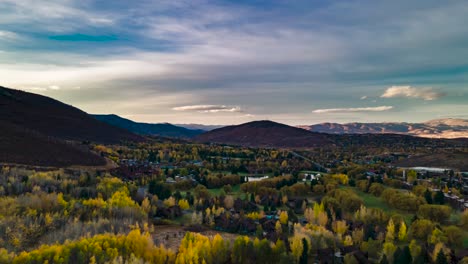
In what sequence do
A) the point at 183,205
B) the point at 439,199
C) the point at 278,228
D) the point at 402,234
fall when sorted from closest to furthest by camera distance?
the point at 402,234
the point at 278,228
the point at 183,205
the point at 439,199

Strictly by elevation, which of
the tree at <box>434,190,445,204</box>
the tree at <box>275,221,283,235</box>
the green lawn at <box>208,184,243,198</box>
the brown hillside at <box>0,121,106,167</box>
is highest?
the brown hillside at <box>0,121,106,167</box>

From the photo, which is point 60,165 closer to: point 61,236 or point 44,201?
point 44,201

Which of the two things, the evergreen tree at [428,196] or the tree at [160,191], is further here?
the tree at [160,191]

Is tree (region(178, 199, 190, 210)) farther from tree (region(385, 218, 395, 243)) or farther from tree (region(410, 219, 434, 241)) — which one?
tree (region(410, 219, 434, 241))

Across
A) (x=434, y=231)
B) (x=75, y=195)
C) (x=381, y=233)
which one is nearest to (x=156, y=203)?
(x=75, y=195)

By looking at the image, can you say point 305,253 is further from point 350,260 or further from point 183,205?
point 183,205

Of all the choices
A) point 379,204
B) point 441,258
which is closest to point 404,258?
point 441,258

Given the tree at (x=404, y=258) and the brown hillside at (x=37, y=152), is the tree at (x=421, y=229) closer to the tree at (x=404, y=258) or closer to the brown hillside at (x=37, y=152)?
the tree at (x=404, y=258)

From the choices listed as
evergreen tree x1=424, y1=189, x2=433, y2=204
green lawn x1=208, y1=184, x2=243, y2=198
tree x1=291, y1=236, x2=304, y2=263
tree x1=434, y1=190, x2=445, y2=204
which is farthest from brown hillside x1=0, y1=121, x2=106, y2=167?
tree x1=434, y1=190, x2=445, y2=204

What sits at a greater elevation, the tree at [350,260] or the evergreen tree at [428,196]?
the evergreen tree at [428,196]

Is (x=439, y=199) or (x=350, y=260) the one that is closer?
(x=350, y=260)

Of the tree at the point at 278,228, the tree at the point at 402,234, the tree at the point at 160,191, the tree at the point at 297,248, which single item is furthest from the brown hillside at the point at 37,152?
the tree at the point at 402,234
